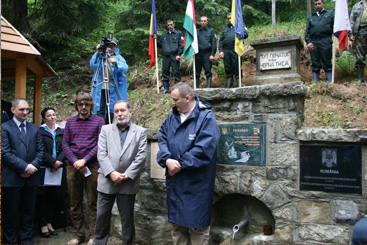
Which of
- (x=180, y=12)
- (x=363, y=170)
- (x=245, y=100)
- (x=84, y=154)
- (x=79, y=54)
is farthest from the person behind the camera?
(x=79, y=54)

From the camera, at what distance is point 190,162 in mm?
3078

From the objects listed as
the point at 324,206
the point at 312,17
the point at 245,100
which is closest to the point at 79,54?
the point at 312,17

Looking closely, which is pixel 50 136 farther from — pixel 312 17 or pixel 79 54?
pixel 79 54

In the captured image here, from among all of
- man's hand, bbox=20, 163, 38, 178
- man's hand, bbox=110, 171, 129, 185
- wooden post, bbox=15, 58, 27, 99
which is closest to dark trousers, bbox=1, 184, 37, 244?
man's hand, bbox=20, 163, 38, 178

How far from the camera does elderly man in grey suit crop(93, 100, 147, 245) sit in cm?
368

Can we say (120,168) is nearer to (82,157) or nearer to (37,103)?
(82,157)

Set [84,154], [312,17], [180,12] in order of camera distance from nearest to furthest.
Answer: [84,154], [312,17], [180,12]

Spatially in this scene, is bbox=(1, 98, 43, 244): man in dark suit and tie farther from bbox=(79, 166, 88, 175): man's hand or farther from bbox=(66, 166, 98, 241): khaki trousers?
bbox=(79, 166, 88, 175): man's hand

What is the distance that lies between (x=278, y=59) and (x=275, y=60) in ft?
0.23

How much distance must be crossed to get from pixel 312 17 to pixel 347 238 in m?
5.91

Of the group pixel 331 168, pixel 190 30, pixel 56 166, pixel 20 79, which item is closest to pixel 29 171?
pixel 56 166

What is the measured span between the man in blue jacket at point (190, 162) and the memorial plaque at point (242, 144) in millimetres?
488

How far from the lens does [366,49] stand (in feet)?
23.2

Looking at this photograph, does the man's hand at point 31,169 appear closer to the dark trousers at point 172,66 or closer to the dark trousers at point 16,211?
the dark trousers at point 16,211
